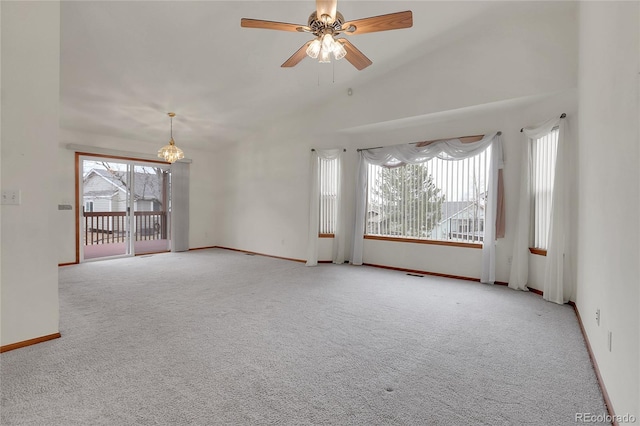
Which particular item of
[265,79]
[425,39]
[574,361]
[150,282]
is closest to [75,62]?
[265,79]

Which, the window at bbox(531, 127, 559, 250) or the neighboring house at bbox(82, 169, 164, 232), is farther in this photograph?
the neighboring house at bbox(82, 169, 164, 232)

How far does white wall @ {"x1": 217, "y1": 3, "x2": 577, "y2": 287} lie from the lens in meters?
3.67

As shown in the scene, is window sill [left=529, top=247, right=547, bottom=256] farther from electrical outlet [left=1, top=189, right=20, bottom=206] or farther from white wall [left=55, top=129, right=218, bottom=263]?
white wall [left=55, top=129, right=218, bottom=263]

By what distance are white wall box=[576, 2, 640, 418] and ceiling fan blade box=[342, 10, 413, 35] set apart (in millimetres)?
1233

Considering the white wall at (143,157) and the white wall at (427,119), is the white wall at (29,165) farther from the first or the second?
the white wall at (427,119)

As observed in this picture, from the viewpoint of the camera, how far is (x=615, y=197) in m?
1.64

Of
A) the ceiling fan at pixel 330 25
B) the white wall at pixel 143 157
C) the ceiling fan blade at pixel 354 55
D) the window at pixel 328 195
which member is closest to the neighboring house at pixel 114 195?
the white wall at pixel 143 157

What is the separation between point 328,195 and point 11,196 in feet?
14.7

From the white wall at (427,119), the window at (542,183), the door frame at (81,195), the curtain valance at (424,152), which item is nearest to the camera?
the white wall at (427,119)

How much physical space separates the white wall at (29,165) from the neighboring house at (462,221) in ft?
16.1

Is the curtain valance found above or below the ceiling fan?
below

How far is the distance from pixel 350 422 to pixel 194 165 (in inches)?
278

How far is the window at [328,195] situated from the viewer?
19.5ft

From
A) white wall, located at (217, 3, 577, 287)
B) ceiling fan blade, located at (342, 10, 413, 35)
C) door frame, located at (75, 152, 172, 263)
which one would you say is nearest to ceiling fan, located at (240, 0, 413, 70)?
ceiling fan blade, located at (342, 10, 413, 35)
